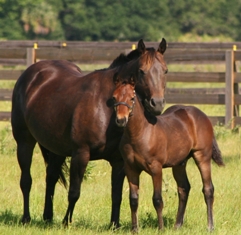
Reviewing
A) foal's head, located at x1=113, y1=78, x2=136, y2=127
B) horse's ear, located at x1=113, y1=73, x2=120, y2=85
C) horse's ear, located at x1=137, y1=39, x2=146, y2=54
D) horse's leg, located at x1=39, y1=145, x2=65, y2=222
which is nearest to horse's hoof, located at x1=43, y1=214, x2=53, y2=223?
horse's leg, located at x1=39, y1=145, x2=65, y2=222

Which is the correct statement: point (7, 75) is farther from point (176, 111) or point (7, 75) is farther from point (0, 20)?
point (0, 20)

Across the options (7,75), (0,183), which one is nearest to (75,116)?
(0,183)

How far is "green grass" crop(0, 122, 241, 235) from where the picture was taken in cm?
627

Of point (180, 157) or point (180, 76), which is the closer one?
point (180, 157)

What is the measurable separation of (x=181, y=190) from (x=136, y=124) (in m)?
1.13

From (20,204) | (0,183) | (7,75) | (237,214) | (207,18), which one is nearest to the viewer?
(237,214)

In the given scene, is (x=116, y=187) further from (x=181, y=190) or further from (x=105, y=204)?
(x=105, y=204)

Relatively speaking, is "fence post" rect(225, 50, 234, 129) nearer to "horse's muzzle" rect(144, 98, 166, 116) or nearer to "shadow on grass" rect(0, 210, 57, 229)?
"shadow on grass" rect(0, 210, 57, 229)

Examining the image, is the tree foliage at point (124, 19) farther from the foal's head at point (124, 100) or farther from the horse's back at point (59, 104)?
the foal's head at point (124, 100)

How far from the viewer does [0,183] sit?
8398 millimetres

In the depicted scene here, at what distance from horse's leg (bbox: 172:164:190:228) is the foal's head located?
126cm

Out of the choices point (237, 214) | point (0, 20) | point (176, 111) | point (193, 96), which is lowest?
point (237, 214)

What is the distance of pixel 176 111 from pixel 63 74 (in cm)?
134

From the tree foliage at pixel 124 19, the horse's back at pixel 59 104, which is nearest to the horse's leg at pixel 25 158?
the horse's back at pixel 59 104
